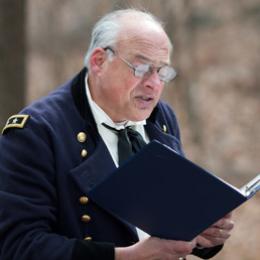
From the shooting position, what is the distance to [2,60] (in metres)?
5.39

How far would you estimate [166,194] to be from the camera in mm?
2908

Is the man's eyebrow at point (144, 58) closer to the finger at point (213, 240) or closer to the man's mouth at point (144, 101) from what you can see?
the man's mouth at point (144, 101)

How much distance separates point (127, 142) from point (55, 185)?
1.32 ft

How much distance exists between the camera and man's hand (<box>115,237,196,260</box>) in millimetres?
3023

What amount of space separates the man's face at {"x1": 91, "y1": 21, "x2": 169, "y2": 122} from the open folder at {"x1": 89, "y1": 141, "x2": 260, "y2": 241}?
0.47 meters

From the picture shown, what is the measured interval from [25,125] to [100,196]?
1.47 ft

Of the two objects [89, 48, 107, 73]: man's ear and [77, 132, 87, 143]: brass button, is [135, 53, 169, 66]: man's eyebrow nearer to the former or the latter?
[89, 48, 107, 73]: man's ear

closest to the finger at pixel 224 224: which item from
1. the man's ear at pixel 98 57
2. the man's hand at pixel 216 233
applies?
the man's hand at pixel 216 233

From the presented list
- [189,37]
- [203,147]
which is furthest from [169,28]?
[189,37]

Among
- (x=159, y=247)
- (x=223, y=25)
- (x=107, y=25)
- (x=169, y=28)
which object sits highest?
(x=107, y=25)

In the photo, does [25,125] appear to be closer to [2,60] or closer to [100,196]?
[100,196]

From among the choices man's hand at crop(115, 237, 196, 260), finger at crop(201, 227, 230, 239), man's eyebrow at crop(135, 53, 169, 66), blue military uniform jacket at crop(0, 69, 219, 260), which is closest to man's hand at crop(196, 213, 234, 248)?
finger at crop(201, 227, 230, 239)

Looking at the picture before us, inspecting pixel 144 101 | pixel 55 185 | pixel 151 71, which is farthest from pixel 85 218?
pixel 151 71

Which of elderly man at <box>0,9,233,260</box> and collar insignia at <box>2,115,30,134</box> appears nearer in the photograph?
elderly man at <box>0,9,233,260</box>
